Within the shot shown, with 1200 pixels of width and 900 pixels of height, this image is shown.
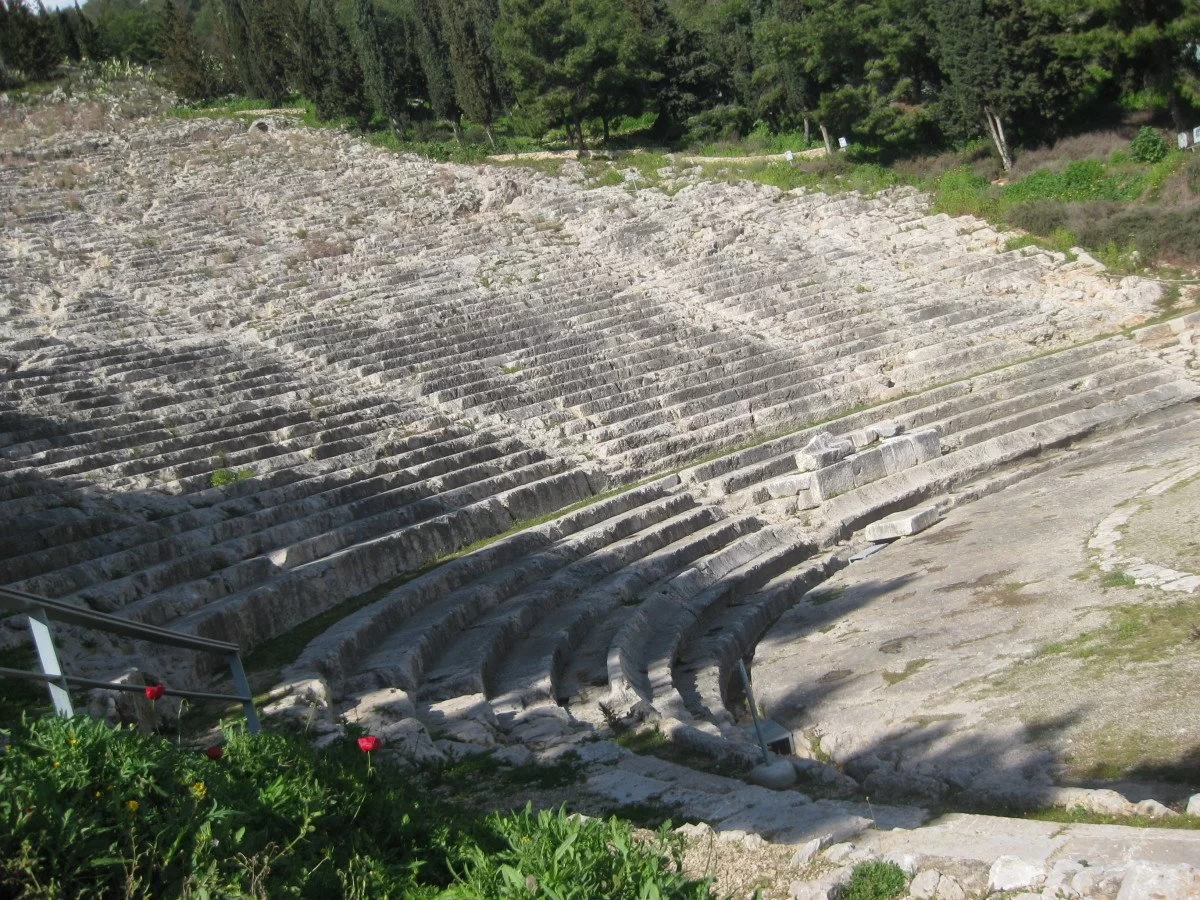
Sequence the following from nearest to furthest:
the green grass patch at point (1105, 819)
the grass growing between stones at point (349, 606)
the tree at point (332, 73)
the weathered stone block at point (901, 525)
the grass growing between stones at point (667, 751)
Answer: the green grass patch at point (1105, 819), the grass growing between stones at point (667, 751), the grass growing between stones at point (349, 606), the weathered stone block at point (901, 525), the tree at point (332, 73)

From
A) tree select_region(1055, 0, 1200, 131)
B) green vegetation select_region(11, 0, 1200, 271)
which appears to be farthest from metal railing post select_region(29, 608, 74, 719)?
tree select_region(1055, 0, 1200, 131)

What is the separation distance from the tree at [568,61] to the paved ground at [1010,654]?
20.4 m

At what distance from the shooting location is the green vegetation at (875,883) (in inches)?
150

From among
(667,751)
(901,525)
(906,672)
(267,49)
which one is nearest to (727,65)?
(267,49)

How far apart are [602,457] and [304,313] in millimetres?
6874

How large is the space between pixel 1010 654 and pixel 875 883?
4.24m

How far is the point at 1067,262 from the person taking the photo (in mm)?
18719

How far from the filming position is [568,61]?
96.9 ft

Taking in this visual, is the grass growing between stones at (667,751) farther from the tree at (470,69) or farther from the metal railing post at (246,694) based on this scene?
the tree at (470,69)

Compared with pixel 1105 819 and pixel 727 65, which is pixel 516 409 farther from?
pixel 727 65

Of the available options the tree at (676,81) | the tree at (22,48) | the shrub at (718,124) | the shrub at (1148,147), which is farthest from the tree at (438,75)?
the shrub at (1148,147)

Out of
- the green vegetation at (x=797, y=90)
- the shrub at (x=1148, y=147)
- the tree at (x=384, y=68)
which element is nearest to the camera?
the green vegetation at (x=797, y=90)

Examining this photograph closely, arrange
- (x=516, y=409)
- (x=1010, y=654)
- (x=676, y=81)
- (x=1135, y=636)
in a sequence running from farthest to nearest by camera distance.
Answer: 1. (x=676, y=81)
2. (x=516, y=409)
3. (x=1010, y=654)
4. (x=1135, y=636)

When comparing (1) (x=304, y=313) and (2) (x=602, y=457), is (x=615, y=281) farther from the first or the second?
(2) (x=602, y=457)
